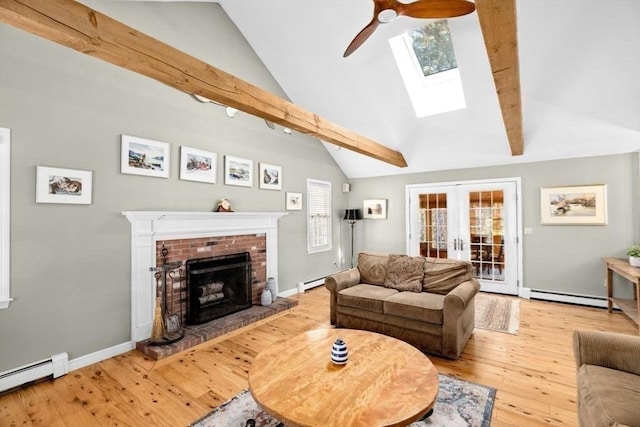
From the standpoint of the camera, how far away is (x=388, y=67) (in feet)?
13.1

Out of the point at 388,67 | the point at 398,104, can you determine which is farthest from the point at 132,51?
the point at 398,104

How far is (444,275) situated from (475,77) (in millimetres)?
2458

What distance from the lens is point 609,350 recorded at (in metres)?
1.80

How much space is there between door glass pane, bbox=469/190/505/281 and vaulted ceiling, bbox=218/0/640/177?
663 millimetres

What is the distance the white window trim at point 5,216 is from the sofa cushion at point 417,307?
3.43m

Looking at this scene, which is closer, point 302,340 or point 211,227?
point 302,340

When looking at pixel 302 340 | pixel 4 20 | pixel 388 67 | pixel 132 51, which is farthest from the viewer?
pixel 388 67

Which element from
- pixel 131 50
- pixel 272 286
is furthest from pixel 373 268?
pixel 131 50

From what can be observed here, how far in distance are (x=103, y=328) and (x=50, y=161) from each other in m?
1.67

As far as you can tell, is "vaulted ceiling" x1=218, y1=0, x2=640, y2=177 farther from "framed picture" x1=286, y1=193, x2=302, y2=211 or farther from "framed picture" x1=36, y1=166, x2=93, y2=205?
"framed picture" x1=36, y1=166, x2=93, y2=205

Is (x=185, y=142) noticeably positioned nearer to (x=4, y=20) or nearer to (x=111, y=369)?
(x=4, y=20)

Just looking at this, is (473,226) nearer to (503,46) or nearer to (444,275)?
(444,275)

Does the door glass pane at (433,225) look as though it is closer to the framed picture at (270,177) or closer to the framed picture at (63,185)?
the framed picture at (270,177)

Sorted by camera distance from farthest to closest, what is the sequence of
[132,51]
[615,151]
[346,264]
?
[346,264], [615,151], [132,51]
